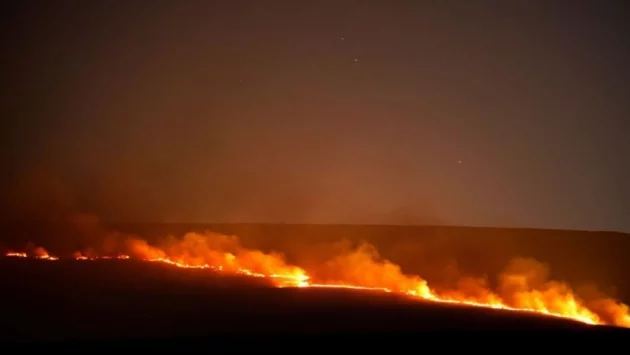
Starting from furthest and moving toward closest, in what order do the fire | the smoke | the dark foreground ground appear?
the smoke
the fire
the dark foreground ground

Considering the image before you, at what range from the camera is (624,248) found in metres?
38.3

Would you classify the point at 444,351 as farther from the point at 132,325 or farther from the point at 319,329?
the point at 132,325

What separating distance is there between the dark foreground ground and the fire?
3109mm

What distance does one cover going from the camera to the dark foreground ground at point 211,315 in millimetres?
16250

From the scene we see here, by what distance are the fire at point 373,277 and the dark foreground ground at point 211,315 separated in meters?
3.11

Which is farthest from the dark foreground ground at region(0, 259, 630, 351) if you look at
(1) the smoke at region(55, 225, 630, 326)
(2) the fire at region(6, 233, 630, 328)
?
(1) the smoke at region(55, 225, 630, 326)

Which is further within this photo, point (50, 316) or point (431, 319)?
point (431, 319)

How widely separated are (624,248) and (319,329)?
1148 inches

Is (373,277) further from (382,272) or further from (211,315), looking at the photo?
(211,315)

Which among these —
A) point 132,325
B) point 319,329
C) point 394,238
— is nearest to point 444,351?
point 319,329

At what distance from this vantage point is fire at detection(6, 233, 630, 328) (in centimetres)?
2625

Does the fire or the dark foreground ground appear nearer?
the dark foreground ground

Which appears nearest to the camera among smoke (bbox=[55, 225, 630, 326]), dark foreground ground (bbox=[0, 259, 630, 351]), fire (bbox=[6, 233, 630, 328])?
dark foreground ground (bbox=[0, 259, 630, 351])

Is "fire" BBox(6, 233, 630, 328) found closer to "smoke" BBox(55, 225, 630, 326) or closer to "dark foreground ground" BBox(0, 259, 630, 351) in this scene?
"smoke" BBox(55, 225, 630, 326)
